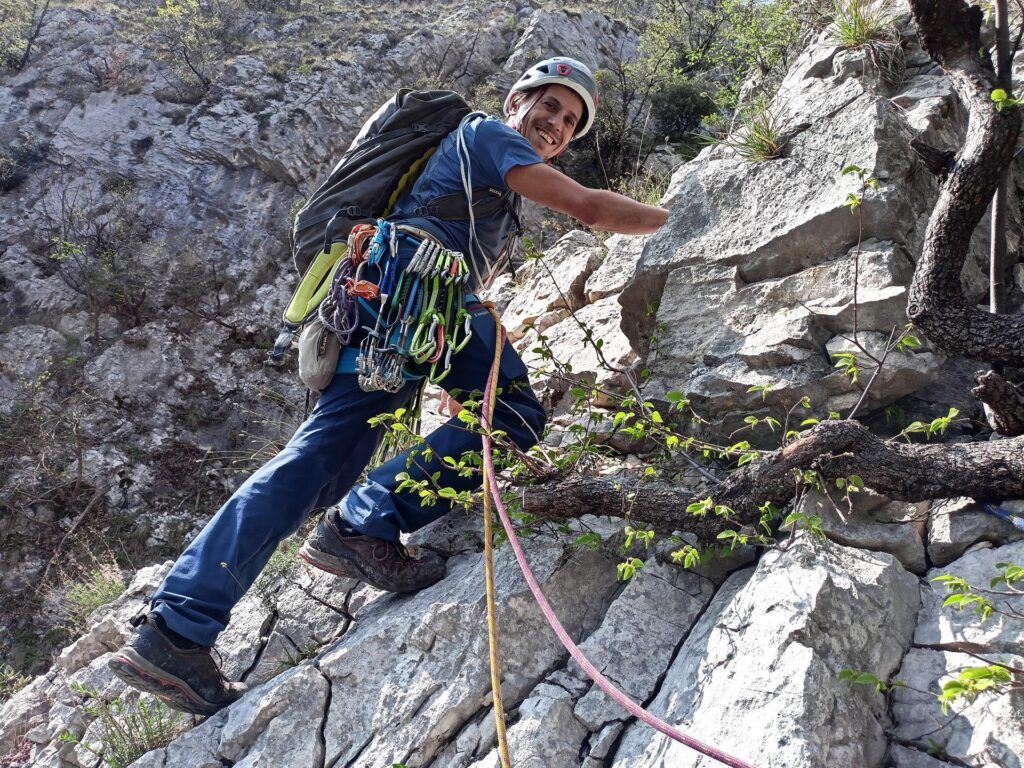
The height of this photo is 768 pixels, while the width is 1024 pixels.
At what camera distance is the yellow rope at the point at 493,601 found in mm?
2172

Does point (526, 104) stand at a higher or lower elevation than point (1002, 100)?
higher

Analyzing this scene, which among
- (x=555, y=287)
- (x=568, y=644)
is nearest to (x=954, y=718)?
(x=568, y=644)

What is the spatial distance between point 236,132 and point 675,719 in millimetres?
12638

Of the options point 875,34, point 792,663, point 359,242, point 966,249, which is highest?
point 875,34

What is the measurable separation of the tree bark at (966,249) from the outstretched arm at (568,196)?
1.18 m

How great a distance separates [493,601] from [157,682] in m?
1.36

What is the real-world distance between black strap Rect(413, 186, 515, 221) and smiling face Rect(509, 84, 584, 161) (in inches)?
16.8

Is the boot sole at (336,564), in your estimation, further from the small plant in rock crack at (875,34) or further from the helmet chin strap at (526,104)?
the small plant in rock crack at (875,34)

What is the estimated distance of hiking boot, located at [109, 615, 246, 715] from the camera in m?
2.73

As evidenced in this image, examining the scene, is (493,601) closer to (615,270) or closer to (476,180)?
(476,180)

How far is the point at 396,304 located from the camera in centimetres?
321

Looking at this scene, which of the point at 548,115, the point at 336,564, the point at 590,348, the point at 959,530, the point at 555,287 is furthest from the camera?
the point at 555,287

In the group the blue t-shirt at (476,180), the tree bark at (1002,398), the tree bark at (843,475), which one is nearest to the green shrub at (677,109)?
the blue t-shirt at (476,180)

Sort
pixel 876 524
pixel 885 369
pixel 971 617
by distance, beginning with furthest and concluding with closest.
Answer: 1. pixel 885 369
2. pixel 876 524
3. pixel 971 617
